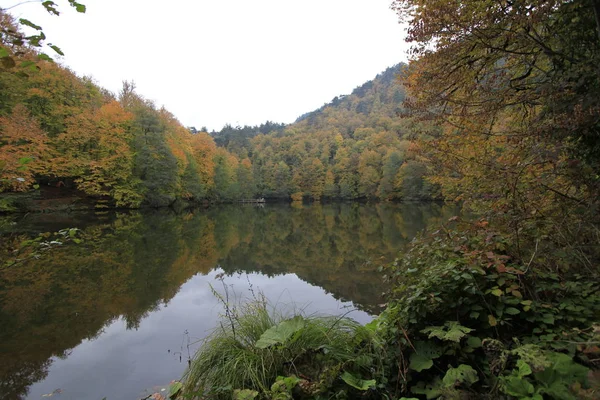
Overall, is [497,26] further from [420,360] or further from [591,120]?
[420,360]

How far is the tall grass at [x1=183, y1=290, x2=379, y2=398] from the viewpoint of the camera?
255 cm

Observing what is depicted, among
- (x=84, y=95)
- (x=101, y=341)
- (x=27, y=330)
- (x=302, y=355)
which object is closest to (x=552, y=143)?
(x=302, y=355)

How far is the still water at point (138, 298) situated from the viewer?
4016mm

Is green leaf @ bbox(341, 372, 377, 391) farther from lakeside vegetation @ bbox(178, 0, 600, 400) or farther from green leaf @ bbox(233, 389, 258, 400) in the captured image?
green leaf @ bbox(233, 389, 258, 400)

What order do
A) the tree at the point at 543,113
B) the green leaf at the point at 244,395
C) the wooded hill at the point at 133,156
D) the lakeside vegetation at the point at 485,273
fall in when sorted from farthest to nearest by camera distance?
the wooded hill at the point at 133,156, the tree at the point at 543,113, the green leaf at the point at 244,395, the lakeside vegetation at the point at 485,273

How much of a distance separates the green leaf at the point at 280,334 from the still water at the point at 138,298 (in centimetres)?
101

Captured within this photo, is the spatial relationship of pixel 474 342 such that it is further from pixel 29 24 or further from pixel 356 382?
pixel 29 24

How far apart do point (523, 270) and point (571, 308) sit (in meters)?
0.34

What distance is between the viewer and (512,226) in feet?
9.44

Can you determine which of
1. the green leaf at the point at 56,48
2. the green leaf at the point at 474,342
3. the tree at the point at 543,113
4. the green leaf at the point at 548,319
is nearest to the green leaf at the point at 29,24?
the green leaf at the point at 56,48

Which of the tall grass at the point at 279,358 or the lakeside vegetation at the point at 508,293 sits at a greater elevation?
the lakeside vegetation at the point at 508,293

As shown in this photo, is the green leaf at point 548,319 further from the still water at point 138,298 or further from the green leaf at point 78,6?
the green leaf at point 78,6

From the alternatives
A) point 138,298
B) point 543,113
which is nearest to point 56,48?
point 543,113

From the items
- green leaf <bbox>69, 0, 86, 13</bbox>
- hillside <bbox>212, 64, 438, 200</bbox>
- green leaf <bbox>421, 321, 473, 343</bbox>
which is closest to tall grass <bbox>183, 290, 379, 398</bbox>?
green leaf <bbox>421, 321, 473, 343</bbox>
